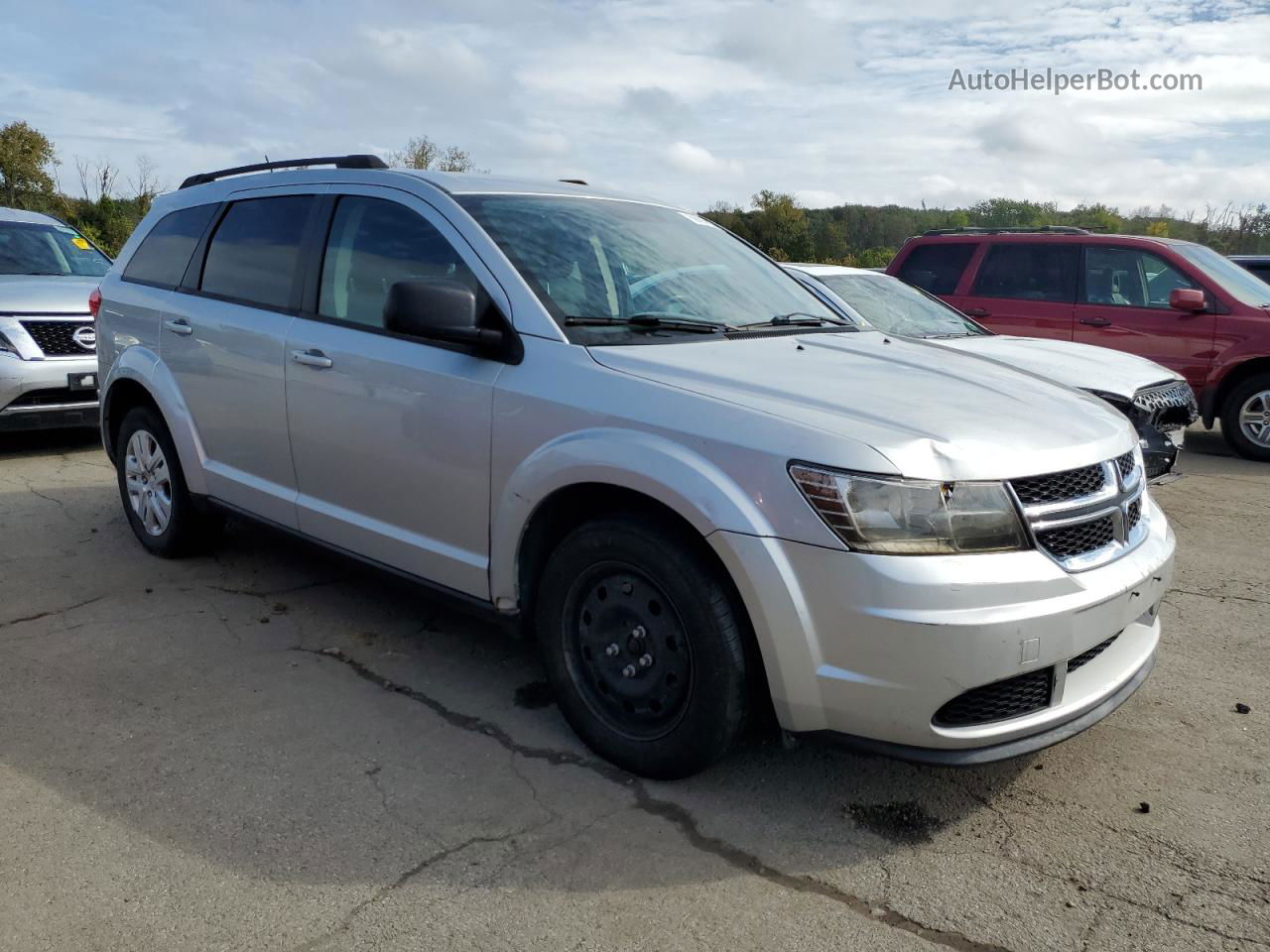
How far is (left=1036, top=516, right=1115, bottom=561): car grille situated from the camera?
2.81 m

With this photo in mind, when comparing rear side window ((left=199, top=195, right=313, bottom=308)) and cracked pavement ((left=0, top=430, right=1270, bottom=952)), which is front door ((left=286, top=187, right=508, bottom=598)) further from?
cracked pavement ((left=0, top=430, right=1270, bottom=952))

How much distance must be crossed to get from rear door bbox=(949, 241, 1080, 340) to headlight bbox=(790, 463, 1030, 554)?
7364mm

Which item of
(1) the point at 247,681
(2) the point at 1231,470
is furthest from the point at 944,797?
(2) the point at 1231,470

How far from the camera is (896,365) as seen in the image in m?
3.50

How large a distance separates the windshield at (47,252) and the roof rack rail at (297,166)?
4182 mm

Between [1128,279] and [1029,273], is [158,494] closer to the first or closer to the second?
[1029,273]

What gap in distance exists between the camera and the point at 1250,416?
8.92 meters

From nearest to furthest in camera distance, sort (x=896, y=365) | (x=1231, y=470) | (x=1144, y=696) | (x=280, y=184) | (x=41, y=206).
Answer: (x=896, y=365) < (x=1144, y=696) < (x=280, y=184) < (x=1231, y=470) < (x=41, y=206)

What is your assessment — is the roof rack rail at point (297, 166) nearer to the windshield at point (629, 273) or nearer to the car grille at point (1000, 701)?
the windshield at point (629, 273)

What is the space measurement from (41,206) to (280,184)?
2205cm

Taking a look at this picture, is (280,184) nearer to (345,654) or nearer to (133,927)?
(345,654)

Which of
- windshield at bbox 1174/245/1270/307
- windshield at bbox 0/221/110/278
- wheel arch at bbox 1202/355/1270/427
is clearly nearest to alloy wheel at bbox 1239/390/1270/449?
wheel arch at bbox 1202/355/1270/427

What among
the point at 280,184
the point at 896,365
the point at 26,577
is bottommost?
the point at 26,577

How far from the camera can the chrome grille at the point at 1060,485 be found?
9.14 ft
